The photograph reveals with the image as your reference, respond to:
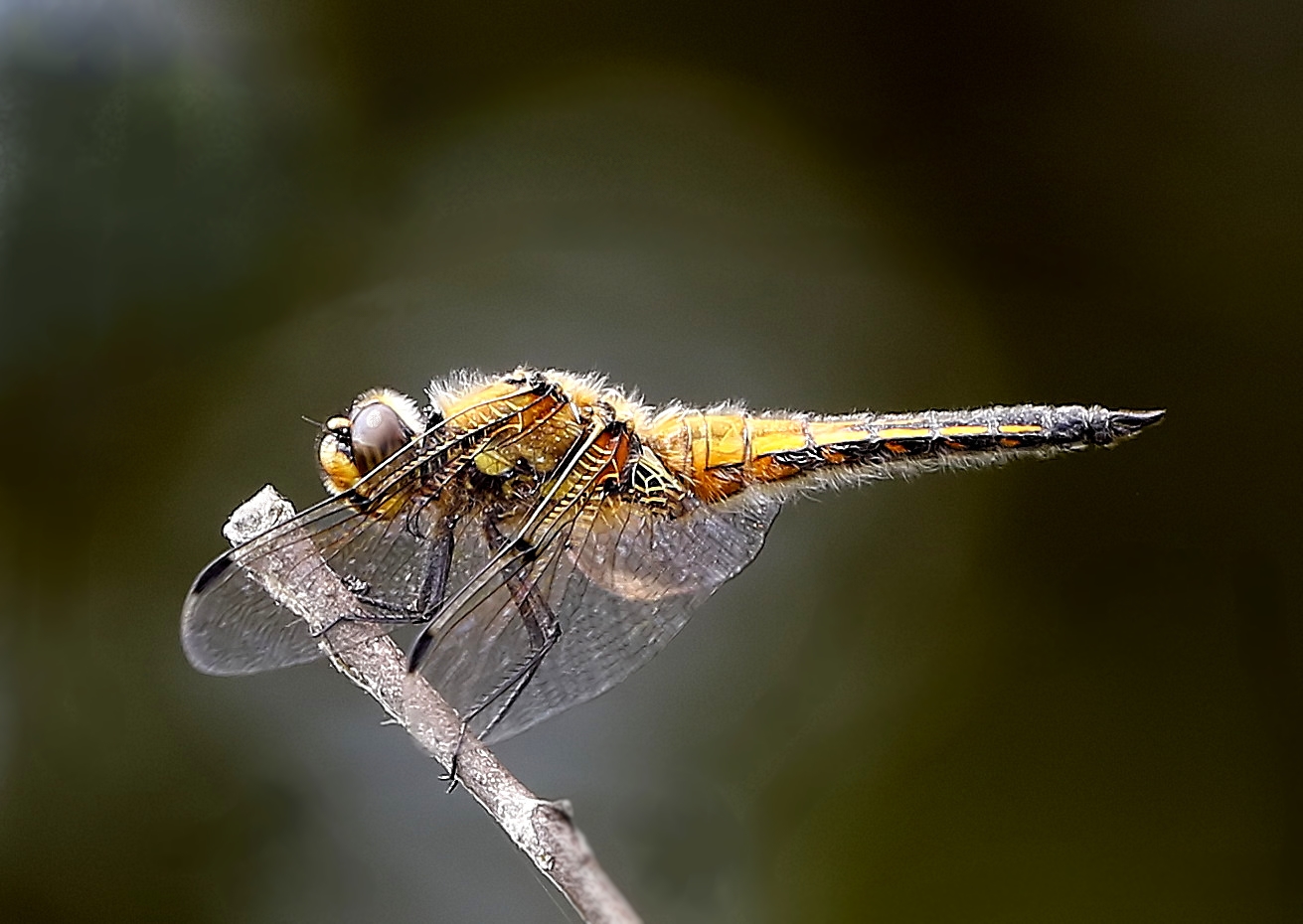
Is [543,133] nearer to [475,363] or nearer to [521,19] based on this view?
[521,19]

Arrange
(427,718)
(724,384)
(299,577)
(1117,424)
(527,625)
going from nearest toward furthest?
(427,718) → (299,577) → (527,625) → (1117,424) → (724,384)

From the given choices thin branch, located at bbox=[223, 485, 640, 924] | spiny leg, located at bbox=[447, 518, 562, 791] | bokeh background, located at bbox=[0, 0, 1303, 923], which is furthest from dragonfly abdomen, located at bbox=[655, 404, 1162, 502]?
bokeh background, located at bbox=[0, 0, 1303, 923]

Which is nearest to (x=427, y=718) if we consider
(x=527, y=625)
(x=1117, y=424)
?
(x=527, y=625)

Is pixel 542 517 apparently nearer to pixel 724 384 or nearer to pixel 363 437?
pixel 363 437

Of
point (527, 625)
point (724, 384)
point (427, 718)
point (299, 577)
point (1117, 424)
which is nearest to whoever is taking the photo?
point (427, 718)

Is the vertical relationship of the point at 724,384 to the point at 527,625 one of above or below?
above

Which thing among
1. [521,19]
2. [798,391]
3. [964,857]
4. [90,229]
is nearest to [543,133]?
[521,19]

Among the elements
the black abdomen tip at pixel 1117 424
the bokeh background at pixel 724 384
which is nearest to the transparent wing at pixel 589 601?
the black abdomen tip at pixel 1117 424
